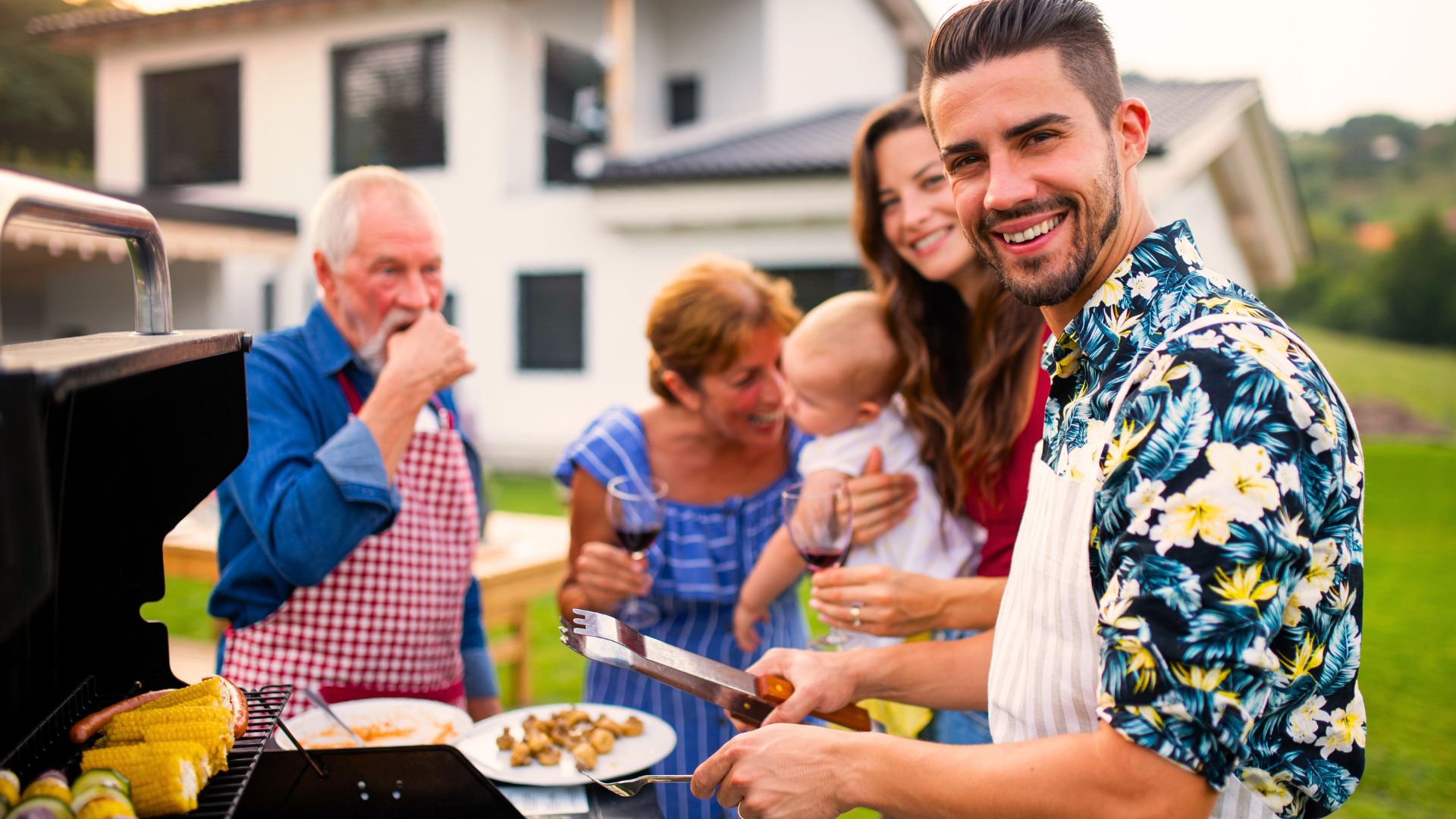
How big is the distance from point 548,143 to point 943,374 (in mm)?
14316

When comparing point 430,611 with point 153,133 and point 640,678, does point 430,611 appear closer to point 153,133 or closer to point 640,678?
point 640,678

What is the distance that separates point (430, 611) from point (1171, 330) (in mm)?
1981

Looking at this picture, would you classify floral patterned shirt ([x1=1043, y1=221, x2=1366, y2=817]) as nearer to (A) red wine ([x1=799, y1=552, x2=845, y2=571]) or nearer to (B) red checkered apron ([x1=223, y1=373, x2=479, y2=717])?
(A) red wine ([x1=799, y1=552, x2=845, y2=571])

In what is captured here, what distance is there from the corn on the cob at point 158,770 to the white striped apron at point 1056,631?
4.00 feet

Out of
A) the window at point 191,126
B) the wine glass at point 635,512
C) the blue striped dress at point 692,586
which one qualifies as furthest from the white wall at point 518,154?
the wine glass at point 635,512

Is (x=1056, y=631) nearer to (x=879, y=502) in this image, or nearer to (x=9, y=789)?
(x=879, y=502)

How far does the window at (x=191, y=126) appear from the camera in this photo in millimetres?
17297

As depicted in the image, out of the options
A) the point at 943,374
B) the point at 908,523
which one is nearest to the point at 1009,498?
the point at 908,523

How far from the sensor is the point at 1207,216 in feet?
45.0

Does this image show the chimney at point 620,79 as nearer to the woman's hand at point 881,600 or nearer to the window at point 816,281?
the window at point 816,281

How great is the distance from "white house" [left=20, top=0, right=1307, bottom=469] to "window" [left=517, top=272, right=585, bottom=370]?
35 mm

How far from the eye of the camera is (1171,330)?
1329 mm

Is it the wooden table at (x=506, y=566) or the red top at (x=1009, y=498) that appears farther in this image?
the wooden table at (x=506, y=566)

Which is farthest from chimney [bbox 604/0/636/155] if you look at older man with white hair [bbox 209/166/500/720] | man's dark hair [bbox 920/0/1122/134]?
man's dark hair [bbox 920/0/1122/134]
